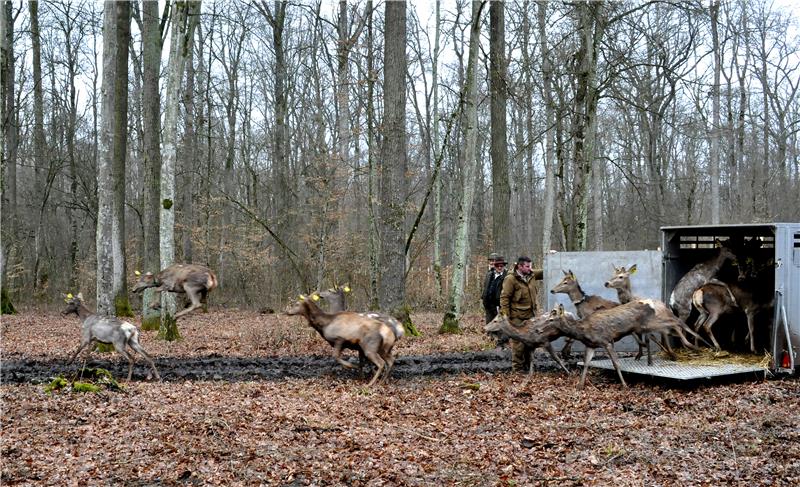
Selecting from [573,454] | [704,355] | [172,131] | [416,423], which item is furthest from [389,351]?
[172,131]

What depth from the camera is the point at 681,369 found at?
11.2 meters

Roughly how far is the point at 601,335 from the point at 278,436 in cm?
570

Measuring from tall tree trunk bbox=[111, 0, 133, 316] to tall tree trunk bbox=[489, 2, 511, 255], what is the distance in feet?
38.0

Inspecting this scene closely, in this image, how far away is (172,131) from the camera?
56.1 feet

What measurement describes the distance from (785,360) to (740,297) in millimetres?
1660

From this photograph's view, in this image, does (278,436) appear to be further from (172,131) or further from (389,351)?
(172,131)

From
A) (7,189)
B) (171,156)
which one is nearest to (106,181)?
(171,156)

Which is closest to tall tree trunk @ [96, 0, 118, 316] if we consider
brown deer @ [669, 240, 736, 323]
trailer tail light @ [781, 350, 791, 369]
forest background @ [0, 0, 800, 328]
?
forest background @ [0, 0, 800, 328]

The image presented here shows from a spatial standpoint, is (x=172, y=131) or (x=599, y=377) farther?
(x=172, y=131)

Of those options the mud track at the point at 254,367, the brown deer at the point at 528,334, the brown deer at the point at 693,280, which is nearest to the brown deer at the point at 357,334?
the mud track at the point at 254,367

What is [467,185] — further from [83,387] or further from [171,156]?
[83,387]

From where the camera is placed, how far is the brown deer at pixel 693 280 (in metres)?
12.6

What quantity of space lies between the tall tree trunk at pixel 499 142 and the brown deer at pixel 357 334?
9.23 meters

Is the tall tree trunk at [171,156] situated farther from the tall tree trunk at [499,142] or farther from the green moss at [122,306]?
the tall tree trunk at [499,142]
